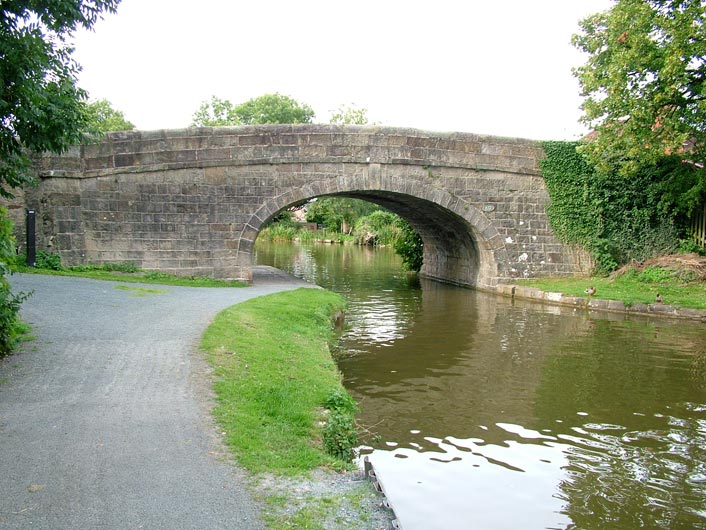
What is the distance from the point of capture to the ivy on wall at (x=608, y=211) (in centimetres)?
1720

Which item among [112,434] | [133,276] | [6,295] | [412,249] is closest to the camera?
[112,434]

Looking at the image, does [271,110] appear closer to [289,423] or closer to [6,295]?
[6,295]

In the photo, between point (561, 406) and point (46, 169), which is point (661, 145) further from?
point (46, 169)

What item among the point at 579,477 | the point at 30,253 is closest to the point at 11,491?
the point at 579,477

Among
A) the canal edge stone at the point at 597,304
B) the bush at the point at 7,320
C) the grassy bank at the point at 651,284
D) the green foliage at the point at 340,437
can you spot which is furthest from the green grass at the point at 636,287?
the bush at the point at 7,320

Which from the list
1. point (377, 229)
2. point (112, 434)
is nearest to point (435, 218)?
point (112, 434)

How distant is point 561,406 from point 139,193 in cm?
1132

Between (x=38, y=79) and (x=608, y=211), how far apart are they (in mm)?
15670

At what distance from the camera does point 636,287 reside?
15211 millimetres

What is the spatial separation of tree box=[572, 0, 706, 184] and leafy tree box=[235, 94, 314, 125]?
1609 inches

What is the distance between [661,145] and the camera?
44.4ft

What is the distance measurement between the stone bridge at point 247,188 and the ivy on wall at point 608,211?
19.6 inches

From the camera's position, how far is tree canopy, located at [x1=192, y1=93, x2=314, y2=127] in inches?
2125

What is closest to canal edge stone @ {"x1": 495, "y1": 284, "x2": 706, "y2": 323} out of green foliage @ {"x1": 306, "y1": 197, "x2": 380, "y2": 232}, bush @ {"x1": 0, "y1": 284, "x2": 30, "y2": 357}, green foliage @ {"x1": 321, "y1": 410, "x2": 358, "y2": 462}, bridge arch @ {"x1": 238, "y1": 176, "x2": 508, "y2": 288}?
bridge arch @ {"x1": 238, "y1": 176, "x2": 508, "y2": 288}
